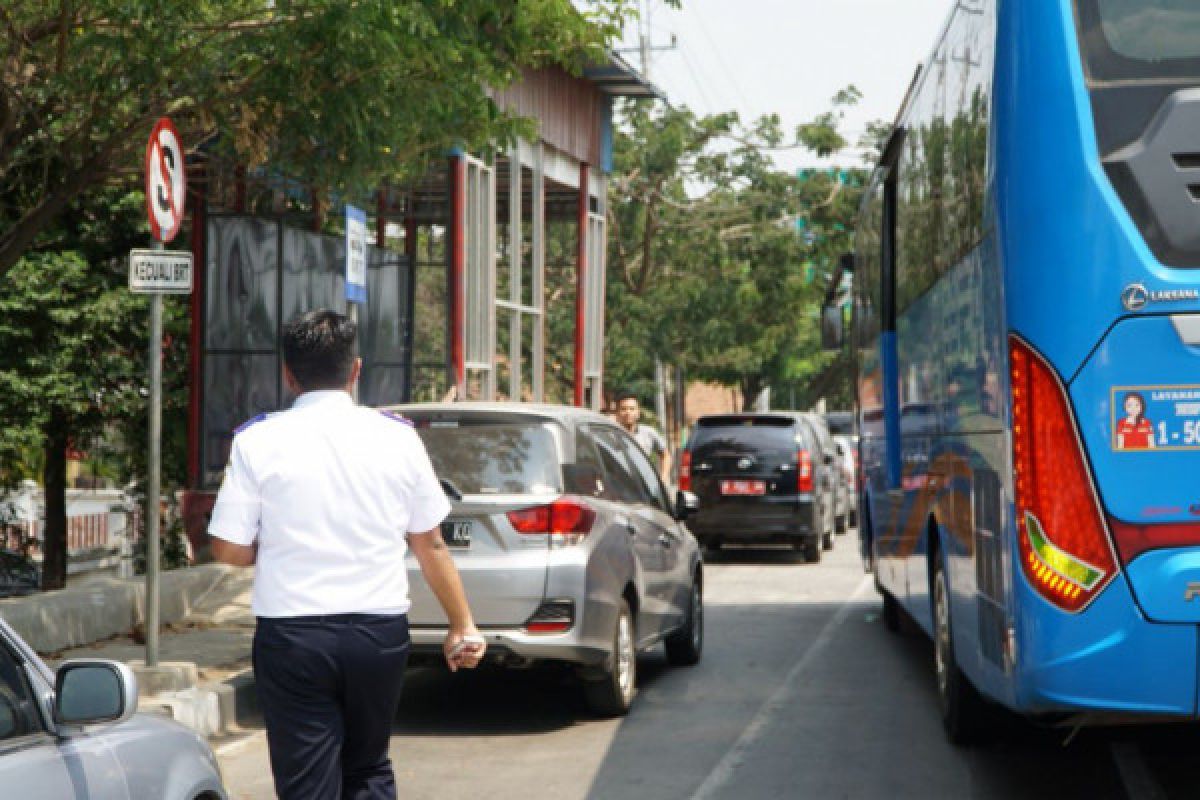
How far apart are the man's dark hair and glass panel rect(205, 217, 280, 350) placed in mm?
12715

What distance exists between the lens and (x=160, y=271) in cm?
971

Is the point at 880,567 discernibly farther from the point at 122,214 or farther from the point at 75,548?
the point at 75,548

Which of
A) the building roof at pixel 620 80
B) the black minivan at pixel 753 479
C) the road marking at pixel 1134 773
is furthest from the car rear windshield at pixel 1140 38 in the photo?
the building roof at pixel 620 80

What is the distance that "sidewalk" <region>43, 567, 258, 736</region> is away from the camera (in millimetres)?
9508

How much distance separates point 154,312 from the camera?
973 centimetres

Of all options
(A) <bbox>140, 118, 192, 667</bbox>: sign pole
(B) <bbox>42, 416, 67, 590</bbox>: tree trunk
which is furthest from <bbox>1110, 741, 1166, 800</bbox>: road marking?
(B) <bbox>42, 416, 67, 590</bbox>: tree trunk

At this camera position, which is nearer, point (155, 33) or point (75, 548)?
point (155, 33)

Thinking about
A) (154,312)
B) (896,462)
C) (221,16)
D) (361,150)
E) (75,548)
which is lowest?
(75,548)

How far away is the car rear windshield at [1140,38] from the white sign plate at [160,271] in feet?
16.8

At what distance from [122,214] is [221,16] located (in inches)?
307

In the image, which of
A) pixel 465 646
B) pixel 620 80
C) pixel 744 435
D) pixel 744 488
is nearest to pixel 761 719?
pixel 465 646

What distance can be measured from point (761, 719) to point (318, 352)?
5.68 m

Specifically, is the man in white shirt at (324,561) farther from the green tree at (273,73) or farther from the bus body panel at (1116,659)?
the green tree at (273,73)

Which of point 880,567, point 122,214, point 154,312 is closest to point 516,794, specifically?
point 154,312
